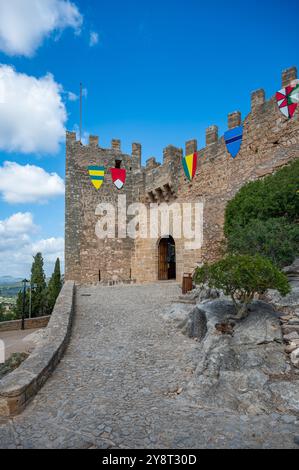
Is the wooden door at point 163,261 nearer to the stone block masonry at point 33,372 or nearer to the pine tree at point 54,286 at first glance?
the pine tree at point 54,286

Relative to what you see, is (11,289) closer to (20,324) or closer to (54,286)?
(54,286)

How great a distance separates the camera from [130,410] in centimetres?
310

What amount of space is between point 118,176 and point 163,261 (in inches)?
208

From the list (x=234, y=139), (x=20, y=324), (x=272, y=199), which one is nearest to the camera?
(x=272, y=199)

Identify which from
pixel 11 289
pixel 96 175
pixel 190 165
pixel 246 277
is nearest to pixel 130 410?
pixel 246 277

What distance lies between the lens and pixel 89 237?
50.9 feet

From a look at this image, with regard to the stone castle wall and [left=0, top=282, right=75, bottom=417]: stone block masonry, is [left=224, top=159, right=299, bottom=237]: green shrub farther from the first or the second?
[left=0, top=282, right=75, bottom=417]: stone block masonry

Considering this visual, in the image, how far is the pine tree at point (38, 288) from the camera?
64.2 ft

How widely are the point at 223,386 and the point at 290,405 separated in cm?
68

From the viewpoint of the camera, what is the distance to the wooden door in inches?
616

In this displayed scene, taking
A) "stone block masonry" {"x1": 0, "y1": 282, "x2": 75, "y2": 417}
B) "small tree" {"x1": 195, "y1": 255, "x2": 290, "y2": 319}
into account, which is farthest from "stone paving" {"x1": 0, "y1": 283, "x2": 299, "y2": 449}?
"small tree" {"x1": 195, "y1": 255, "x2": 290, "y2": 319}

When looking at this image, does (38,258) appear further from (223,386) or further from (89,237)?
(223,386)

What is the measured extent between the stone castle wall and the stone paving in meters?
6.90
